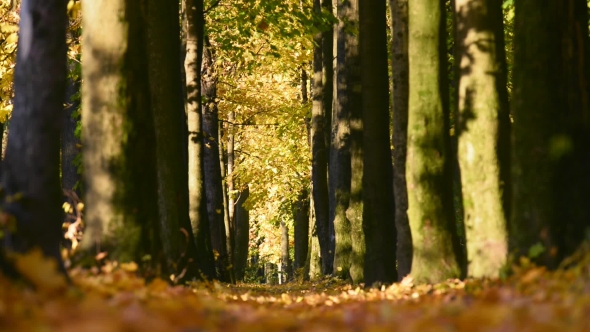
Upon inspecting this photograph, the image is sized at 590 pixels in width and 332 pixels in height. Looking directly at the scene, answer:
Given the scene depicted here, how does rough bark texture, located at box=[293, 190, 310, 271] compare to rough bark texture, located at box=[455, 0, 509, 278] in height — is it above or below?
below

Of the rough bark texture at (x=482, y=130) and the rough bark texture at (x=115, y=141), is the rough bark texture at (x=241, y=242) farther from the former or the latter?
the rough bark texture at (x=115, y=141)

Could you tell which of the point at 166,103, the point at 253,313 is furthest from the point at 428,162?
the point at 253,313

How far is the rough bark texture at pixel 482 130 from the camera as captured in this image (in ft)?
29.3

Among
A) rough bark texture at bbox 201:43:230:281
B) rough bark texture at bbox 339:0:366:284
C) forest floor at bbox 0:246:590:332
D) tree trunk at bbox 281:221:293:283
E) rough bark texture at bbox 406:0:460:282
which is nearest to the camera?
forest floor at bbox 0:246:590:332

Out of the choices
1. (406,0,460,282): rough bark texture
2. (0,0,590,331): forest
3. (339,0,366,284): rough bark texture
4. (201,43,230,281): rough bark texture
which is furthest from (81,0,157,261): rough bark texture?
(201,43,230,281): rough bark texture

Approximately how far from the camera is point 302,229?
109 ft

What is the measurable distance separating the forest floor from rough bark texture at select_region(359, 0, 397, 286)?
5.06 meters

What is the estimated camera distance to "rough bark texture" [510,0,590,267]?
25.4ft

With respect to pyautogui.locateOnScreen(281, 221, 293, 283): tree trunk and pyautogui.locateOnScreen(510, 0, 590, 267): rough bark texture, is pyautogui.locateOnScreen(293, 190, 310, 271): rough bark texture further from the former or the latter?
pyautogui.locateOnScreen(510, 0, 590, 267): rough bark texture

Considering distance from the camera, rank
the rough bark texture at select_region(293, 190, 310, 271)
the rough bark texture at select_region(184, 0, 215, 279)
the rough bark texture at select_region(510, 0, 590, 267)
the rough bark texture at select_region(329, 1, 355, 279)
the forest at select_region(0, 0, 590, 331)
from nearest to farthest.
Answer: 1. the forest at select_region(0, 0, 590, 331)
2. the rough bark texture at select_region(510, 0, 590, 267)
3. the rough bark texture at select_region(184, 0, 215, 279)
4. the rough bark texture at select_region(329, 1, 355, 279)
5. the rough bark texture at select_region(293, 190, 310, 271)

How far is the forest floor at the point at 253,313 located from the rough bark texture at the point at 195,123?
25.2 ft

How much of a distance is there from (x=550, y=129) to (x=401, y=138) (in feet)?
14.1

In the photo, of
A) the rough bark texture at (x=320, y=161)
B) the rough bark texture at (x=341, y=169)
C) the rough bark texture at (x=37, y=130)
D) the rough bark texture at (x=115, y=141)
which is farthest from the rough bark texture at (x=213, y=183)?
the rough bark texture at (x=37, y=130)

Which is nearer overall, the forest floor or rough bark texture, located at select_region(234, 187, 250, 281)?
the forest floor
